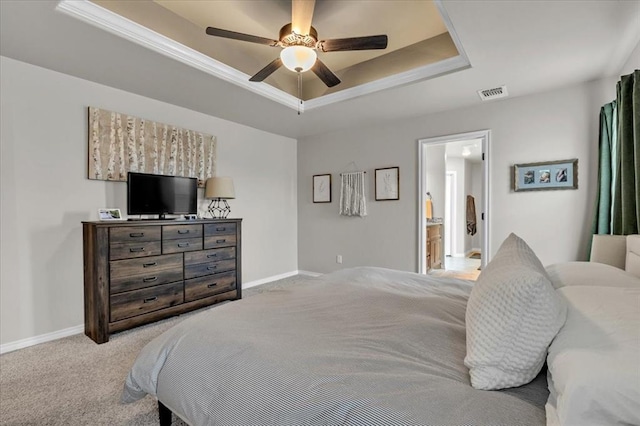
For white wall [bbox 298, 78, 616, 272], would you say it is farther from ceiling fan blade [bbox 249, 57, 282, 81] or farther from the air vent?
ceiling fan blade [bbox 249, 57, 282, 81]

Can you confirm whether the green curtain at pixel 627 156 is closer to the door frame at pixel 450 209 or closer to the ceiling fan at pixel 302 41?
the ceiling fan at pixel 302 41

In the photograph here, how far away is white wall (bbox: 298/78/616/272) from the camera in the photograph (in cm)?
322

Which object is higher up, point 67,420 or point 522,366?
point 522,366

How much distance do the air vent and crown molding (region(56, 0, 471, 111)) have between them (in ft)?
2.39

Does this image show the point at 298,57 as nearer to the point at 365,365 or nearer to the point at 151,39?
the point at 151,39

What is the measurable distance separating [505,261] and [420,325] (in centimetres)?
43

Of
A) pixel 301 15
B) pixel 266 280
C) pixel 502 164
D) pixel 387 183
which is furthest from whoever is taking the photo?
pixel 266 280

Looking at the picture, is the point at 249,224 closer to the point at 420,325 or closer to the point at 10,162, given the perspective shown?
the point at 10,162

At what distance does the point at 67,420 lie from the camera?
1.68 meters

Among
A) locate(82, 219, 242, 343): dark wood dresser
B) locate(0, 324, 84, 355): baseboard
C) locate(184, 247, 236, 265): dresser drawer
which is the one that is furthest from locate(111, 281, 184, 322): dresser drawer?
locate(0, 324, 84, 355): baseboard

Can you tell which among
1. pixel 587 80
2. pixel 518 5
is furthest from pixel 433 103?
pixel 518 5

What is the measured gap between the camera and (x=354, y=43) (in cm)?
224

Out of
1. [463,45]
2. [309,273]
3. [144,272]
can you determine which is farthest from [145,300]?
[463,45]

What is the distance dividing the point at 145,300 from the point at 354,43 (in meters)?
2.99
